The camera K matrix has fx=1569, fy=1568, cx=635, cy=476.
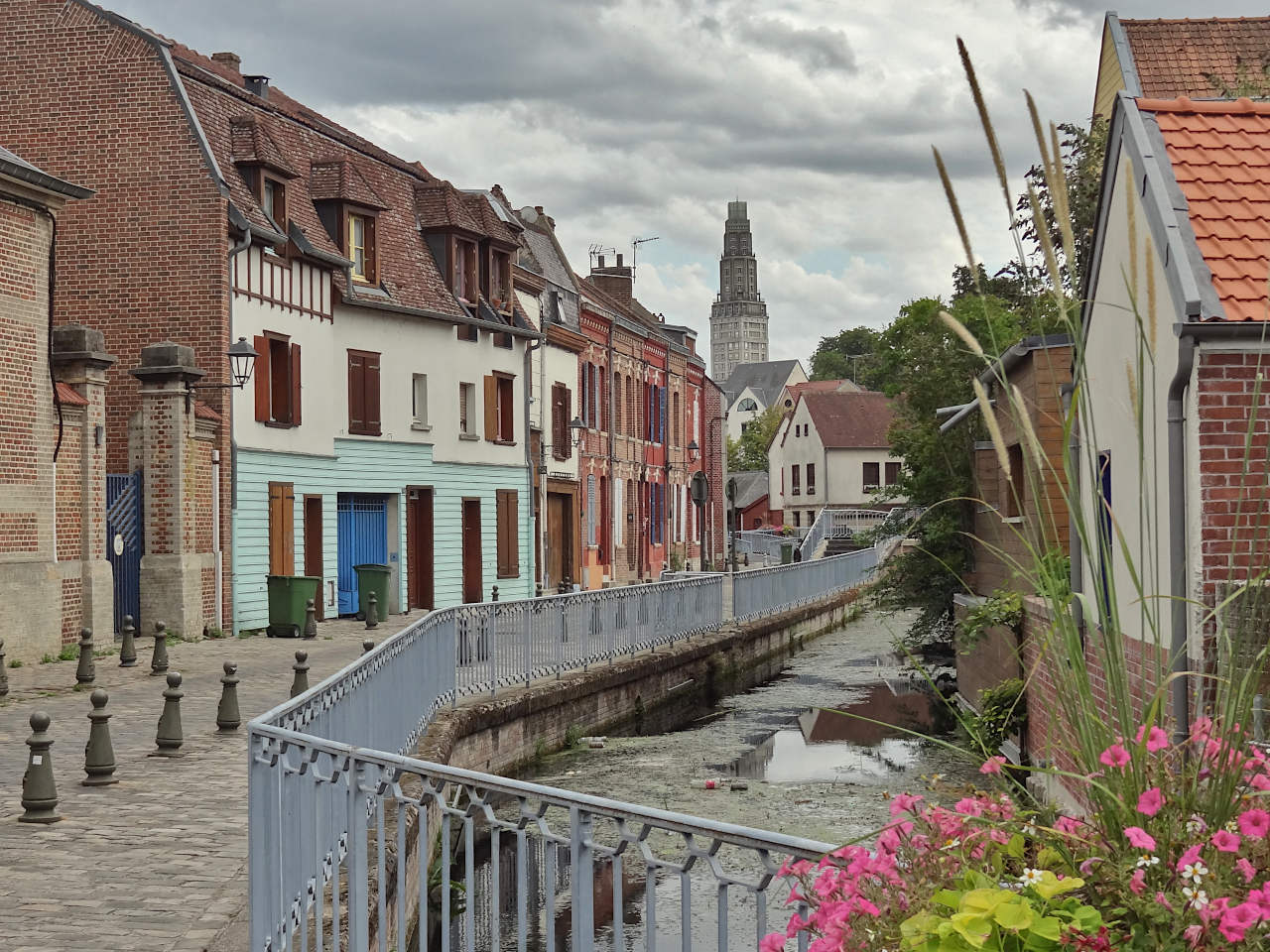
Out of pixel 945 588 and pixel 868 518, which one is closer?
pixel 945 588

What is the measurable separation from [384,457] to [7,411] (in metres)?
12.0

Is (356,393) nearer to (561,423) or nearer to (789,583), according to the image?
(789,583)

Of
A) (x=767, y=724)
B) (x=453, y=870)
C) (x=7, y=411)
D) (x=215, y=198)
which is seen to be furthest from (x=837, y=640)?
(x=453, y=870)

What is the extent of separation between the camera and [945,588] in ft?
82.3

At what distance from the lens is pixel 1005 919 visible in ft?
8.26

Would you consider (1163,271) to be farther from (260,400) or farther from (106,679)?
(260,400)

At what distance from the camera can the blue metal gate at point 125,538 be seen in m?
22.5

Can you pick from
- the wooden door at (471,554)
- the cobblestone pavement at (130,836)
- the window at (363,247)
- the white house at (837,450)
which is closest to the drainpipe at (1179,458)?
the cobblestone pavement at (130,836)

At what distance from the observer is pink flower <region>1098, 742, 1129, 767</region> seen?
273cm

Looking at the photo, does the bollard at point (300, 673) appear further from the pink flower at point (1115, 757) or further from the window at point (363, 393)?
the window at point (363, 393)

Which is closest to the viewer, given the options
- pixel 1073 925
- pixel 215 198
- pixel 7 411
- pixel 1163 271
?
pixel 1073 925

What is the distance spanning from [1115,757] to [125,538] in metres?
21.6

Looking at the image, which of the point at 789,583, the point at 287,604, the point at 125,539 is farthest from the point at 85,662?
the point at 789,583

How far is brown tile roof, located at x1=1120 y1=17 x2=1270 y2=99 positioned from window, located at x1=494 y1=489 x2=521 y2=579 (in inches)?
668
